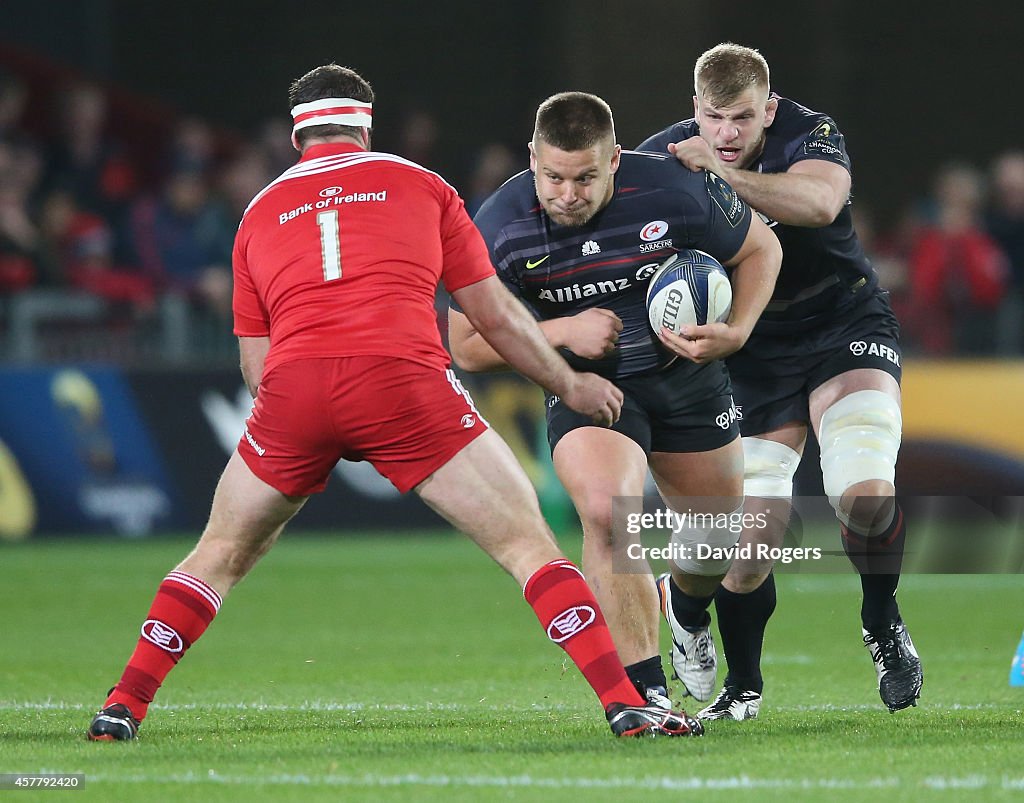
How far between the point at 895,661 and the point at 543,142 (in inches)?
95.7

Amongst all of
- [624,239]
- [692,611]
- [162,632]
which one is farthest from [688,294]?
[162,632]

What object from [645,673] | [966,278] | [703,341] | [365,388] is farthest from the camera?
[966,278]

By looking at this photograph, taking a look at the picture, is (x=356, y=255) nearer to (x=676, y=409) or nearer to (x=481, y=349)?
(x=481, y=349)

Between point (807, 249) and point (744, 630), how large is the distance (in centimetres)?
158

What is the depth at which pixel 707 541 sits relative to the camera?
268 inches

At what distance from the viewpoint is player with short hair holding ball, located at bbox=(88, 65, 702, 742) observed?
5.53 metres

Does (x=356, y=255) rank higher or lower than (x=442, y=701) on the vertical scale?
higher

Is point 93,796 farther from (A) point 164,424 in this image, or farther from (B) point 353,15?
(B) point 353,15

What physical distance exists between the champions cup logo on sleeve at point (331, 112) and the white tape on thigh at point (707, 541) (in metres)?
2.05

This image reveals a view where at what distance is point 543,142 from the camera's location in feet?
19.8

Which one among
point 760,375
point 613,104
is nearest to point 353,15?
point 613,104

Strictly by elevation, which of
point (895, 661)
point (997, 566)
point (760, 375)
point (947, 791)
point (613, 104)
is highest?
point (613, 104)

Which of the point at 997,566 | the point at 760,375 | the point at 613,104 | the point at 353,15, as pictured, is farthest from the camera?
the point at 353,15

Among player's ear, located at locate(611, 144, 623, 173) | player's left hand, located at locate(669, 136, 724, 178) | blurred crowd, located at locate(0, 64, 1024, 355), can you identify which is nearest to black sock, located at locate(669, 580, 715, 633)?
player's left hand, located at locate(669, 136, 724, 178)
